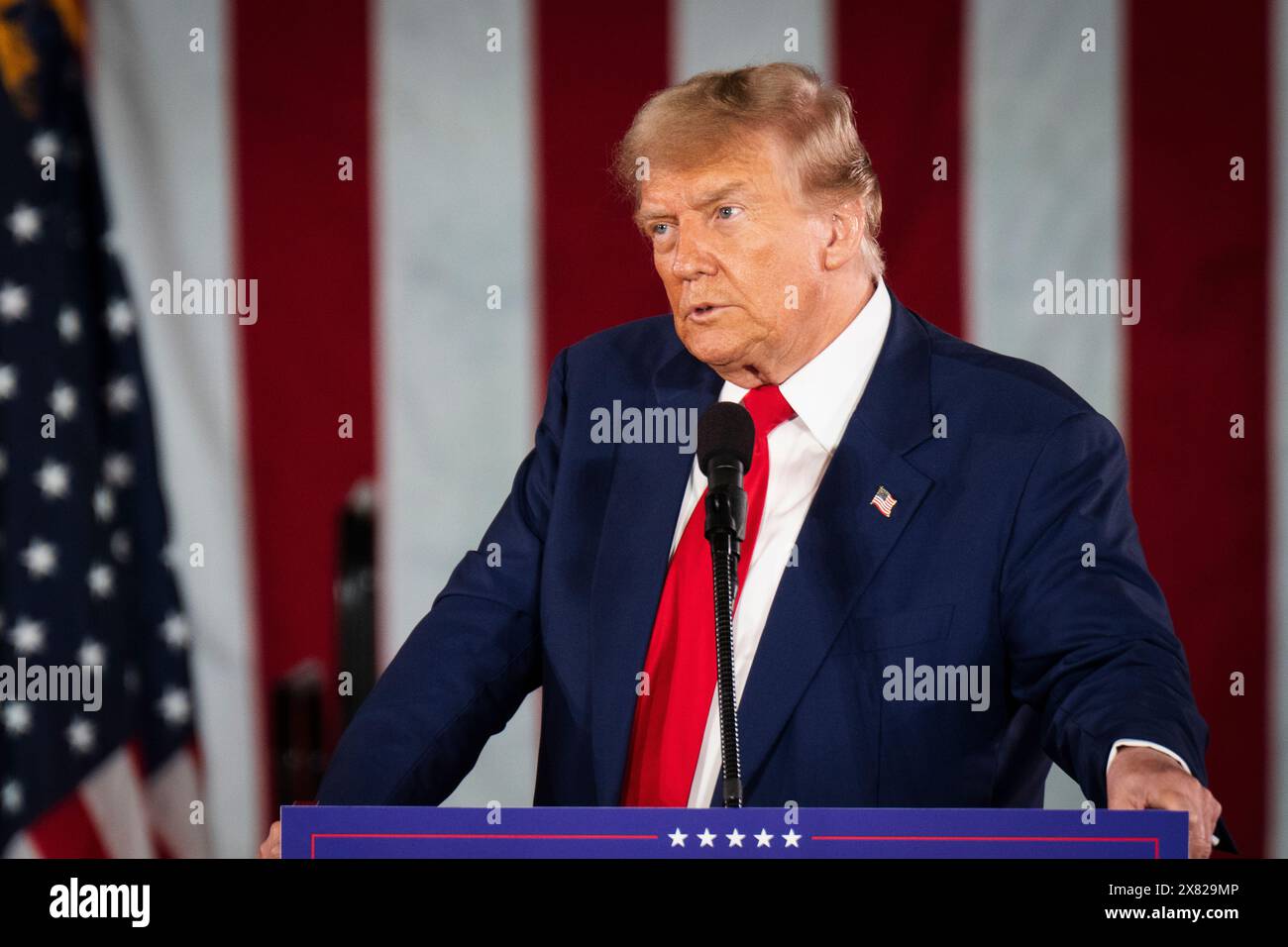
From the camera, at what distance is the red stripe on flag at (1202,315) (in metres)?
2.73

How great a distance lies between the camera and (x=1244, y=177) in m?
2.74

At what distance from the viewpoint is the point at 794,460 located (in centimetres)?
192

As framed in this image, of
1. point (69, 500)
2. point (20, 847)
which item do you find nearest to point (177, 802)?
point (20, 847)

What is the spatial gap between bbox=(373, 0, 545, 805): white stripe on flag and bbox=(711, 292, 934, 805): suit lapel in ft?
3.47

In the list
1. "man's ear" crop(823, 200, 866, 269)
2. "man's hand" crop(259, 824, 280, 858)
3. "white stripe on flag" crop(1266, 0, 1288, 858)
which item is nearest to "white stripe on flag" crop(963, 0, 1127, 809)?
"white stripe on flag" crop(1266, 0, 1288, 858)

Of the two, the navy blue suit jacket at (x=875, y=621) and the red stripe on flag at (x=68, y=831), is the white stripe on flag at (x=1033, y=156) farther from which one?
the red stripe on flag at (x=68, y=831)

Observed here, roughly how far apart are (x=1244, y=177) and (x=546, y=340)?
1.33m

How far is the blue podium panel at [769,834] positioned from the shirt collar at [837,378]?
0.82 metres

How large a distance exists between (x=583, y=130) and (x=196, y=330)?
83 cm

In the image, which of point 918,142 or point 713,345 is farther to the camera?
point 918,142

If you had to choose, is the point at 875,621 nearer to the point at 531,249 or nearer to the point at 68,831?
the point at 531,249
